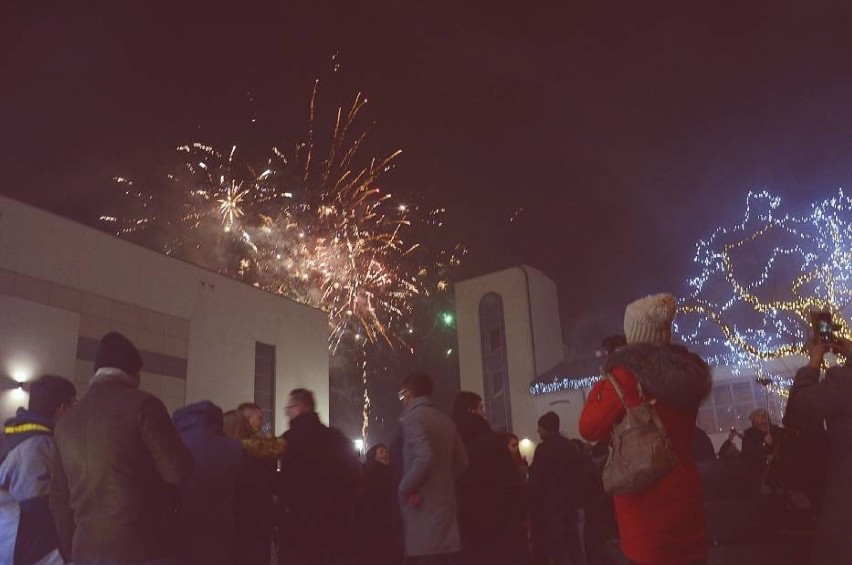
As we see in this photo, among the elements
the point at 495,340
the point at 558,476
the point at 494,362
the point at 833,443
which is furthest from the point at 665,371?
the point at 495,340

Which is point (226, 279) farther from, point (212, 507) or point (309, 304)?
point (212, 507)

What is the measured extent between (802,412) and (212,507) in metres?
3.66

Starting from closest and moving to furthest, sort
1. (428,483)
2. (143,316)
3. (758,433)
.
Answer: (428,483) < (758,433) < (143,316)

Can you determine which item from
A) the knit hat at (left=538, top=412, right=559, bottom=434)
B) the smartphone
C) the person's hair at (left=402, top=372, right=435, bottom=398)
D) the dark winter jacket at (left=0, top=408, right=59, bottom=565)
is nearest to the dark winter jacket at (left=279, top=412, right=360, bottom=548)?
the person's hair at (left=402, top=372, right=435, bottom=398)

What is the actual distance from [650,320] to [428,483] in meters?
2.55

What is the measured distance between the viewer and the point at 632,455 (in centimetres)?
291

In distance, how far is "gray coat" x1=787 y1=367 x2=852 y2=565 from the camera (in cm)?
322

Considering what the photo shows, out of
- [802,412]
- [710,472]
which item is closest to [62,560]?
[710,472]

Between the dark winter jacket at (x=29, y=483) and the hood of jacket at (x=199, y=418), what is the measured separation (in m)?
0.86

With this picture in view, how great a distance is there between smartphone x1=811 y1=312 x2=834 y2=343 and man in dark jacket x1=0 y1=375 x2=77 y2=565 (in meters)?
4.90

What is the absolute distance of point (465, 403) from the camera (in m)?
6.23

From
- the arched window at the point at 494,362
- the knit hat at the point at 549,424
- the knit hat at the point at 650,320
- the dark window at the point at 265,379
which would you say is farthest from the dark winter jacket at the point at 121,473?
the arched window at the point at 494,362

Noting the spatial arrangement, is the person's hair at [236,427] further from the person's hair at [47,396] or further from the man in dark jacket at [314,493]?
the person's hair at [47,396]

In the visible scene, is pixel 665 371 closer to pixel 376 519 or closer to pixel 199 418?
pixel 199 418
